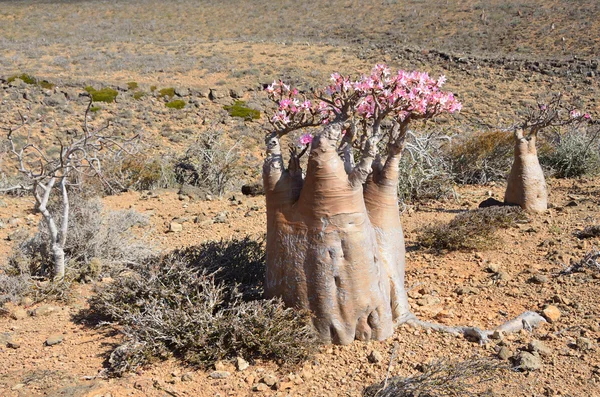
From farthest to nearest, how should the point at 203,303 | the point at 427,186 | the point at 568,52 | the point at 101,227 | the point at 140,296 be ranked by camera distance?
1. the point at 568,52
2. the point at 427,186
3. the point at 101,227
4. the point at 140,296
5. the point at 203,303

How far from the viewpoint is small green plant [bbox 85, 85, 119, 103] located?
55.3ft

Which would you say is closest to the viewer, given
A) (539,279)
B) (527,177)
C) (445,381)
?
(445,381)

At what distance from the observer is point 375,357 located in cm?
326

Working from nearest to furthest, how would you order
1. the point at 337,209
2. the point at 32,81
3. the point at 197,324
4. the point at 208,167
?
the point at 337,209
the point at 197,324
the point at 208,167
the point at 32,81

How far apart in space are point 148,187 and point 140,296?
536 cm

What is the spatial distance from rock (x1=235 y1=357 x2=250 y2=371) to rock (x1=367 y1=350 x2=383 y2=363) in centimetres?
74

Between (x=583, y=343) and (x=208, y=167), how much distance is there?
22.0ft

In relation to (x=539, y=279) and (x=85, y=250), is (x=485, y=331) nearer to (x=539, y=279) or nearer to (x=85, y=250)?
(x=539, y=279)

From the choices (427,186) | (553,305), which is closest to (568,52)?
(427,186)

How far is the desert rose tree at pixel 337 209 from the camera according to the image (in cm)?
321

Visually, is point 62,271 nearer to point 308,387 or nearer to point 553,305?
point 308,387

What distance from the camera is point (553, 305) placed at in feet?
13.5

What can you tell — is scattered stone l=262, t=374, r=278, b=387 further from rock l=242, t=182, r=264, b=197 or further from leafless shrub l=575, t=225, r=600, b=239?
rock l=242, t=182, r=264, b=197

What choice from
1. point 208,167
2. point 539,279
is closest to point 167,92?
point 208,167
